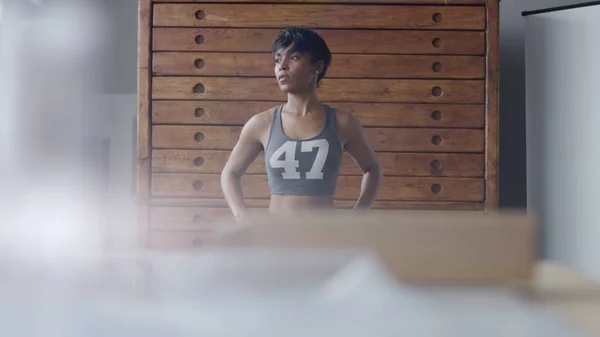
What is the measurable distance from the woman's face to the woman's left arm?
0.44 ft

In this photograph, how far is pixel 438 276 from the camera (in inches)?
17.1

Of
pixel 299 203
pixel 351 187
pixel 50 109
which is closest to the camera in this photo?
pixel 299 203

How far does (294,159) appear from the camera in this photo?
4.50 ft

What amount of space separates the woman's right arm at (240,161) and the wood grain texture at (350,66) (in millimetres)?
678

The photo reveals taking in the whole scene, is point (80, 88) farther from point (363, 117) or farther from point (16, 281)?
point (16, 281)

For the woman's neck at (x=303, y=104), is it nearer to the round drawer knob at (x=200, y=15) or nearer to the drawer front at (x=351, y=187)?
the drawer front at (x=351, y=187)

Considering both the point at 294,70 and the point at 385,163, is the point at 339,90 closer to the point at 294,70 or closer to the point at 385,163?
the point at 385,163

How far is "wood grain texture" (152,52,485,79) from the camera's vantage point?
2123 millimetres

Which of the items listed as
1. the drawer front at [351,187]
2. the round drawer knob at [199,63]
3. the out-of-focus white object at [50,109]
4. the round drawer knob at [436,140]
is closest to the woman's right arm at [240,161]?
the drawer front at [351,187]

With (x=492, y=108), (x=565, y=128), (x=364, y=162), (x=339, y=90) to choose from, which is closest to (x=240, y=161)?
(x=364, y=162)

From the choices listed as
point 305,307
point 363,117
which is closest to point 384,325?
point 305,307

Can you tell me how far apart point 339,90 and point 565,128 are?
30.7 inches

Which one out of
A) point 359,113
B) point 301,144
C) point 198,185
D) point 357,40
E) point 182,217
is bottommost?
point 182,217

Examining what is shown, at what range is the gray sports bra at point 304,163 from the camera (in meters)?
1.36
